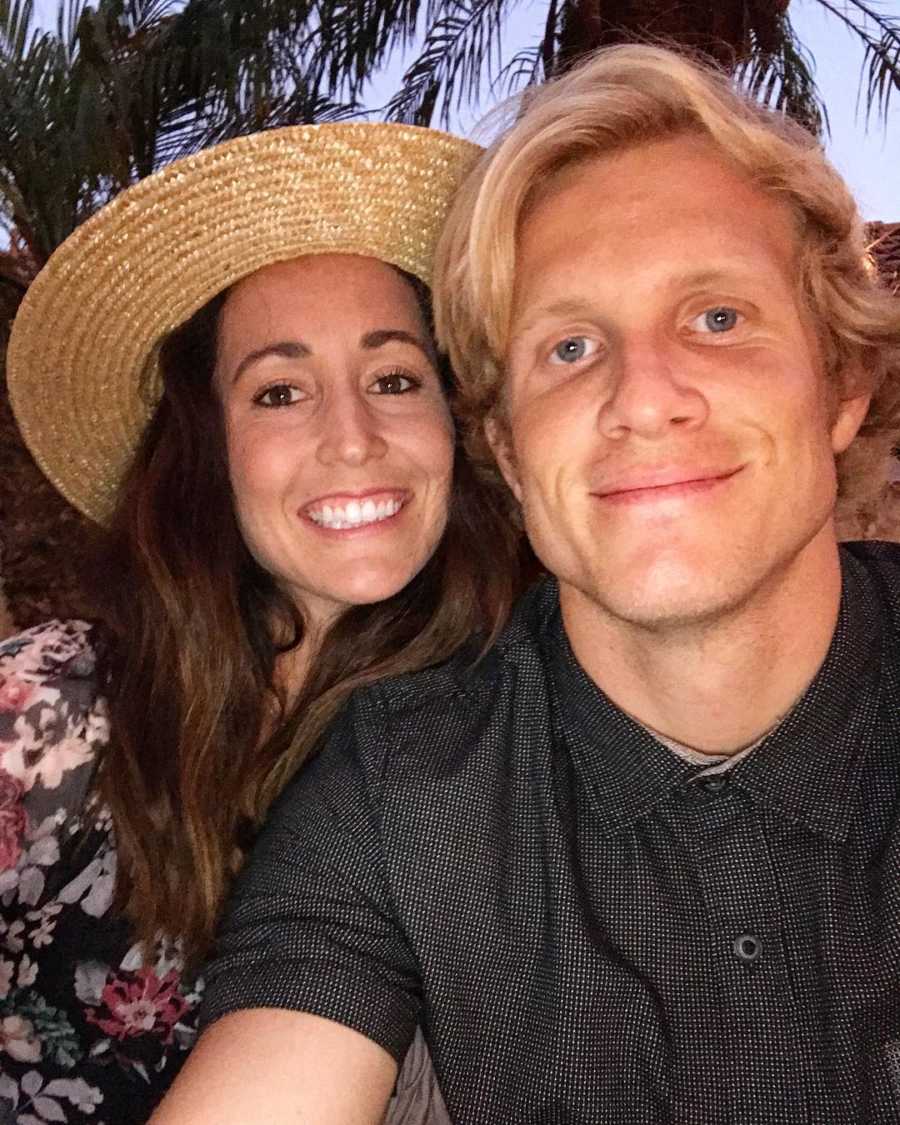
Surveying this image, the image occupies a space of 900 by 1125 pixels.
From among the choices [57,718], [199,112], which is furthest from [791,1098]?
[199,112]

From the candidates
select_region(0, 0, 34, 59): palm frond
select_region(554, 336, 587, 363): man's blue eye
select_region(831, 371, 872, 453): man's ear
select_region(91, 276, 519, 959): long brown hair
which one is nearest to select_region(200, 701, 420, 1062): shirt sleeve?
select_region(91, 276, 519, 959): long brown hair

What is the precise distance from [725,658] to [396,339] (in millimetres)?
906

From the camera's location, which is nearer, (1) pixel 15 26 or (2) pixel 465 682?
(2) pixel 465 682

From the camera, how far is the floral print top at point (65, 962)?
187 cm

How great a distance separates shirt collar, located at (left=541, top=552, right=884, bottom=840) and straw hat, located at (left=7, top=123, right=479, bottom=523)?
93 cm

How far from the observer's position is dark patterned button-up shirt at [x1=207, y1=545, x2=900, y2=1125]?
1.35m

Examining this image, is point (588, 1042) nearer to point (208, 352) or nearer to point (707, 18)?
point (208, 352)

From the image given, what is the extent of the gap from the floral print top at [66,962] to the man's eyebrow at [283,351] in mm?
697

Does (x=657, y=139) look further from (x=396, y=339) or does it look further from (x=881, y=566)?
(x=881, y=566)

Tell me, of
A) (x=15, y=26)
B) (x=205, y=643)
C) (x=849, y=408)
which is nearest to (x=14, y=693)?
(x=205, y=643)

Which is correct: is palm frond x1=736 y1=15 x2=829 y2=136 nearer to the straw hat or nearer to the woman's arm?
the straw hat

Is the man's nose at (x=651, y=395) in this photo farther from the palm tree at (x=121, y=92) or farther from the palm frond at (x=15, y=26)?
the palm frond at (x=15, y=26)

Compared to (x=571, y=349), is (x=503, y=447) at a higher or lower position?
lower

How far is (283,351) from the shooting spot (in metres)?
2.03
